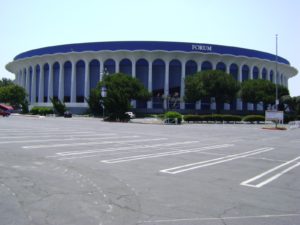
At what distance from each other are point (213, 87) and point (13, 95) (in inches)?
1960

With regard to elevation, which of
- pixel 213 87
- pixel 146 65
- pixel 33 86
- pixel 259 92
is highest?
pixel 146 65

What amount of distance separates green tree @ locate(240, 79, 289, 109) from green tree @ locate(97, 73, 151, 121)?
20.9 metres

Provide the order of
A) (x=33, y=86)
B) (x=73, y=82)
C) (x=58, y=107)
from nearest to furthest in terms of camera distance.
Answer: (x=58, y=107) < (x=73, y=82) < (x=33, y=86)

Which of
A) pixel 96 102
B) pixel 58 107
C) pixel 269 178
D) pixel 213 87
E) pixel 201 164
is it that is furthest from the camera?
pixel 213 87

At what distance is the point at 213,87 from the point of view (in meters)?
71.8

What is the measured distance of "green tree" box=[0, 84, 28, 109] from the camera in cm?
8856

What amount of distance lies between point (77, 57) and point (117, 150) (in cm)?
7702

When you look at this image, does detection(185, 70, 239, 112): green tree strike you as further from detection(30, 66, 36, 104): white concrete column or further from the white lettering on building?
detection(30, 66, 36, 104): white concrete column

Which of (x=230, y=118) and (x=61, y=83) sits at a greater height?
(x=61, y=83)

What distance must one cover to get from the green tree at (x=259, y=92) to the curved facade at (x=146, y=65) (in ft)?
29.3

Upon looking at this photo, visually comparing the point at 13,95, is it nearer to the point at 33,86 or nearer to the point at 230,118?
the point at 33,86

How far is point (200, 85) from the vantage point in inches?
2840

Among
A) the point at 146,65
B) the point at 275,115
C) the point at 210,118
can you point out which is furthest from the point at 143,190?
the point at 146,65

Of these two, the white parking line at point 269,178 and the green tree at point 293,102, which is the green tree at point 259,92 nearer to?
the green tree at point 293,102
